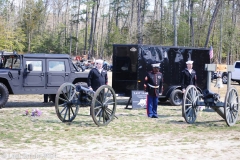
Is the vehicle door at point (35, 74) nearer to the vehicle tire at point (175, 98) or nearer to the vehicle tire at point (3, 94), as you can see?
the vehicle tire at point (3, 94)

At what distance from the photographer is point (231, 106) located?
11680 millimetres

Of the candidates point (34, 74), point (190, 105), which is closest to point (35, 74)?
point (34, 74)

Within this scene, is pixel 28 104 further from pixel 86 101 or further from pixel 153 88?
pixel 86 101

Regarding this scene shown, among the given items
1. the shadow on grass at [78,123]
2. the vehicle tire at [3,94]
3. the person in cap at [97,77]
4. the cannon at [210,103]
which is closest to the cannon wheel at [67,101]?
the shadow on grass at [78,123]

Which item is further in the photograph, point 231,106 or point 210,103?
point 231,106

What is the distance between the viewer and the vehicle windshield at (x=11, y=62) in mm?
15498

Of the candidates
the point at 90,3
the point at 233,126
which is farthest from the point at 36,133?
the point at 90,3

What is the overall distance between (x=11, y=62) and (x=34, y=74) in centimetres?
102

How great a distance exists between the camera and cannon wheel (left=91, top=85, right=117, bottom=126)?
10.6m

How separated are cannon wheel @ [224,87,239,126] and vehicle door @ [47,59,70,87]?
6613mm

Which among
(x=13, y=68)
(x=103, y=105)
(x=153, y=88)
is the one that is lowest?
(x=103, y=105)

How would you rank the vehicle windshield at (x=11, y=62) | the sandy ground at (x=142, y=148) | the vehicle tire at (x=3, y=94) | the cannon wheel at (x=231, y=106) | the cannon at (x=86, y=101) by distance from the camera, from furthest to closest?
the vehicle windshield at (x=11, y=62) < the vehicle tire at (x=3, y=94) < the cannon wheel at (x=231, y=106) < the cannon at (x=86, y=101) < the sandy ground at (x=142, y=148)

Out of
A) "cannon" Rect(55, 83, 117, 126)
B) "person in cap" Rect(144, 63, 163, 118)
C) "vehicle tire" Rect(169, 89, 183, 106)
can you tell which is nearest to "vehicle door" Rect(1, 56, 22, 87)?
"cannon" Rect(55, 83, 117, 126)

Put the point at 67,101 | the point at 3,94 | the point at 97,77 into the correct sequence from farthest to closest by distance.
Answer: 1. the point at 3,94
2. the point at 97,77
3. the point at 67,101
